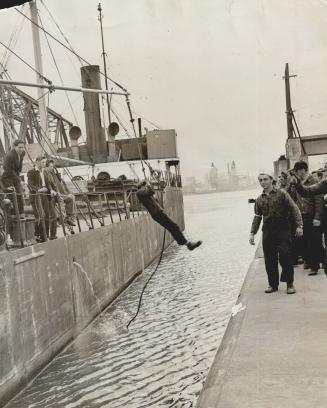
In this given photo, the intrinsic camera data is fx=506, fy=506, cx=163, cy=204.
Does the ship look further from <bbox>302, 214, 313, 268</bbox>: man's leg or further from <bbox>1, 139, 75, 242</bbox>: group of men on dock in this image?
<bbox>302, 214, 313, 268</bbox>: man's leg

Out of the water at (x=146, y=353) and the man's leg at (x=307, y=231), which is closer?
the water at (x=146, y=353)

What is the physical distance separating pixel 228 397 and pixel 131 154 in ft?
72.1

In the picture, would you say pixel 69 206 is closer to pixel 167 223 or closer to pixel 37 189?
pixel 37 189

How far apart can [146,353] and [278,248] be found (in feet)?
9.27

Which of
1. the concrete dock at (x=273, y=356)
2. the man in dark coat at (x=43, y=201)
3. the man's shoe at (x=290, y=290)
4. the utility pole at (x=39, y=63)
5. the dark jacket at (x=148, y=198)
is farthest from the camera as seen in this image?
the utility pole at (x=39, y=63)

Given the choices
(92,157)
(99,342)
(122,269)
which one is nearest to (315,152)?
(122,269)

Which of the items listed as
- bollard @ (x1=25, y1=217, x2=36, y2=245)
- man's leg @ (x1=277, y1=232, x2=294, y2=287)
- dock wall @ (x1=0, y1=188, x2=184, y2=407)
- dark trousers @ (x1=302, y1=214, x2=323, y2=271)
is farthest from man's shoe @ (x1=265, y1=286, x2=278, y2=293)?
bollard @ (x1=25, y1=217, x2=36, y2=245)

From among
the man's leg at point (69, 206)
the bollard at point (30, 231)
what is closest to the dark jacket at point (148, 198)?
the bollard at point (30, 231)

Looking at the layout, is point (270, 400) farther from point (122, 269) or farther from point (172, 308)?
point (122, 269)

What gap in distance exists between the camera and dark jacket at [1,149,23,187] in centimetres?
873

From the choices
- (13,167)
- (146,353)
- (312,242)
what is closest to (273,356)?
(146,353)

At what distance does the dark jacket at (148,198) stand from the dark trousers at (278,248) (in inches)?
74.5

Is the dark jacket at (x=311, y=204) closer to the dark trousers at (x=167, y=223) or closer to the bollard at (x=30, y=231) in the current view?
the dark trousers at (x=167, y=223)

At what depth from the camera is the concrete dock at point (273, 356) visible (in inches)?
152
